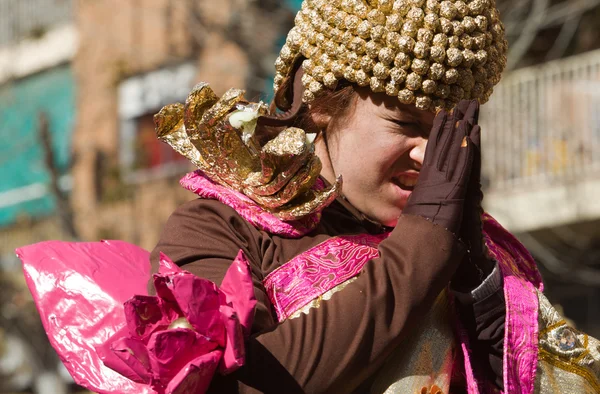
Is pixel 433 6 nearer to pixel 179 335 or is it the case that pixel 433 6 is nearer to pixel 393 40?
pixel 393 40

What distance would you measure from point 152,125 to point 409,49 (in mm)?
9468

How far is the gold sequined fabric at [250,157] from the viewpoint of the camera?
2314 millimetres

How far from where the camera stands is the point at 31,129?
11.2 metres

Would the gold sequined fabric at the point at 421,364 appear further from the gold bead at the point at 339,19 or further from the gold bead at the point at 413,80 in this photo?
the gold bead at the point at 339,19

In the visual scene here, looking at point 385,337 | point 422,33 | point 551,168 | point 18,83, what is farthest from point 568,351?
point 18,83

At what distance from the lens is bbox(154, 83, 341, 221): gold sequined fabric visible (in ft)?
7.59

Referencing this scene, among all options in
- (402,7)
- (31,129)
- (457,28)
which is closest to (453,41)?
(457,28)

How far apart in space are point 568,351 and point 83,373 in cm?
101

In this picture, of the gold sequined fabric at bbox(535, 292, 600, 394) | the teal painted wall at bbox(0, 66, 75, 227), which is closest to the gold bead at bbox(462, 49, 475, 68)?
the gold sequined fabric at bbox(535, 292, 600, 394)

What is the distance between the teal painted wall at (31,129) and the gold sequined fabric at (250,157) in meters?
8.22

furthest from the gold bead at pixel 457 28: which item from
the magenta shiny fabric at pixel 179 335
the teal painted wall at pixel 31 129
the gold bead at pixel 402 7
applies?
the teal painted wall at pixel 31 129

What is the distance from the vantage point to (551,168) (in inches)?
367

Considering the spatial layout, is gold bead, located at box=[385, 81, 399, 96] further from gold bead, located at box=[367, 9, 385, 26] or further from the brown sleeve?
the brown sleeve

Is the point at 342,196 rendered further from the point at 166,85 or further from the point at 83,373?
the point at 166,85
